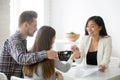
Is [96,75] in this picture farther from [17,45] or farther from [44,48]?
[17,45]

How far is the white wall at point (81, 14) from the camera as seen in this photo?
3.59 m

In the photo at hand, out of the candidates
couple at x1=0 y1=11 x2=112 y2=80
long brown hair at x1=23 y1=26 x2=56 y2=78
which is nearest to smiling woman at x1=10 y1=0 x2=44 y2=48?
couple at x1=0 y1=11 x2=112 y2=80

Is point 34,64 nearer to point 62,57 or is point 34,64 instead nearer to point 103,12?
point 62,57

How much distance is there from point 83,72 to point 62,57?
3.02 ft

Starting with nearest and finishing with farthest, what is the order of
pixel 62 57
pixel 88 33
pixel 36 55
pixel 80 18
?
pixel 36 55
pixel 88 33
pixel 62 57
pixel 80 18

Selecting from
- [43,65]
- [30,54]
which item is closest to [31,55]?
[30,54]

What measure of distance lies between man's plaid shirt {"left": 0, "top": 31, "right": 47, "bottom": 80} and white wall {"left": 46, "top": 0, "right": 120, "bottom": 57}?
1987 mm

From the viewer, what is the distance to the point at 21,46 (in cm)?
184

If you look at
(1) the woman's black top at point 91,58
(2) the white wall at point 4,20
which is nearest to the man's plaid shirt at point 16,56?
(1) the woman's black top at point 91,58

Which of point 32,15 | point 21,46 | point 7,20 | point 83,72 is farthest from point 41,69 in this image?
point 7,20

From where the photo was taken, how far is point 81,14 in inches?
154

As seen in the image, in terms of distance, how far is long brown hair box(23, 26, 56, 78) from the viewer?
1753mm

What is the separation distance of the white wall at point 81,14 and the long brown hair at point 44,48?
6.44 ft

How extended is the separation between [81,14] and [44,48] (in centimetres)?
220
